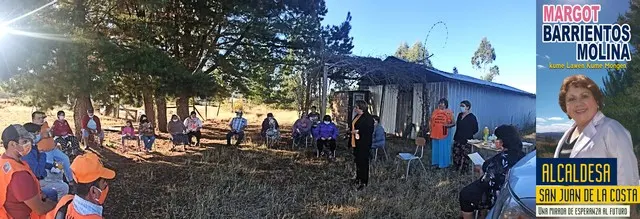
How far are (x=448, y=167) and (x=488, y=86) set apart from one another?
7.37 meters

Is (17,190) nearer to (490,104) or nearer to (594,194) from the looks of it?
(594,194)

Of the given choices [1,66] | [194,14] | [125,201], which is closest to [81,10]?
[1,66]

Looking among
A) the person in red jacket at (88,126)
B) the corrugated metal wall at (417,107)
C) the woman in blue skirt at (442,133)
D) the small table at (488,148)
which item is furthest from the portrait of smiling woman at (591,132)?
the corrugated metal wall at (417,107)

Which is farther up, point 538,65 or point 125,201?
point 538,65

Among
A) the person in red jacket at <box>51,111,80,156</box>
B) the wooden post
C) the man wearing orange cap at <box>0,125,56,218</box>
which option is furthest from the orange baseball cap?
the wooden post

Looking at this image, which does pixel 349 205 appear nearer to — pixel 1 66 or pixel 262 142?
pixel 1 66

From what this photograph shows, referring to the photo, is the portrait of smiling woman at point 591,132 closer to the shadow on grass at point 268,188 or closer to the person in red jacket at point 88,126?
the shadow on grass at point 268,188

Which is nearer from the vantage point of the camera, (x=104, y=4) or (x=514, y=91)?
(x=104, y=4)

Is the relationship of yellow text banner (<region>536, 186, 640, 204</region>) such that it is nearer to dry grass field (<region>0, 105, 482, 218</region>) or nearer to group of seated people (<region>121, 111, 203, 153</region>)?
dry grass field (<region>0, 105, 482, 218</region>)

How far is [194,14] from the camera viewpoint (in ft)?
35.4

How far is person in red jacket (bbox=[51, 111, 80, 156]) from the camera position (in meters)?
7.96

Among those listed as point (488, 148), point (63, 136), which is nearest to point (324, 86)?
point (488, 148)

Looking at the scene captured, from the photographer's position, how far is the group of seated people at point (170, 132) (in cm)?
927

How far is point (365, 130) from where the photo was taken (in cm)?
541
